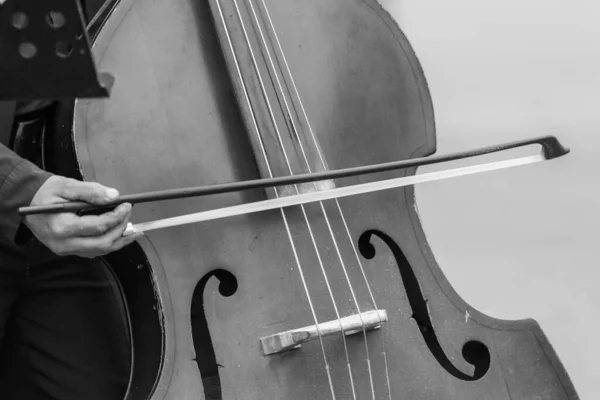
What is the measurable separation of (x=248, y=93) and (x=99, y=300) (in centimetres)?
36

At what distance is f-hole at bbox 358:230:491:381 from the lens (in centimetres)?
87

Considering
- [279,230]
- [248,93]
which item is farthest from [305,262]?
[248,93]

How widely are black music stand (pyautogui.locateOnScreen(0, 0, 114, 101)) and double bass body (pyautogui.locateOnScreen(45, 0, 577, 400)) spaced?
0.30m

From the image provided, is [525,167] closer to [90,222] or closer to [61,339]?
[61,339]

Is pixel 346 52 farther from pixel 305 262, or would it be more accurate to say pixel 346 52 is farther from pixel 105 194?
pixel 105 194

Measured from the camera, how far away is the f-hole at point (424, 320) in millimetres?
870

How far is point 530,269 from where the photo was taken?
1.68m

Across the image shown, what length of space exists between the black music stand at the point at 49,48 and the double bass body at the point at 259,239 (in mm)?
303

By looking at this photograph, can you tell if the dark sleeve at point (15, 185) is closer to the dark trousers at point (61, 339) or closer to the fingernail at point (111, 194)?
the fingernail at point (111, 194)

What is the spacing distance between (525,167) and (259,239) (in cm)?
98

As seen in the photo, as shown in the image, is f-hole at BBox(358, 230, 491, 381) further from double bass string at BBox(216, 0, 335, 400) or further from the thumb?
the thumb

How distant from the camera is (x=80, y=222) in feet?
2.43

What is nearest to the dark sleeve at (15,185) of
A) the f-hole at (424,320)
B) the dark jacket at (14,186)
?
the dark jacket at (14,186)

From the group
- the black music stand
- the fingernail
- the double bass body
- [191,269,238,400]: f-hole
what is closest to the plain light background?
the double bass body
